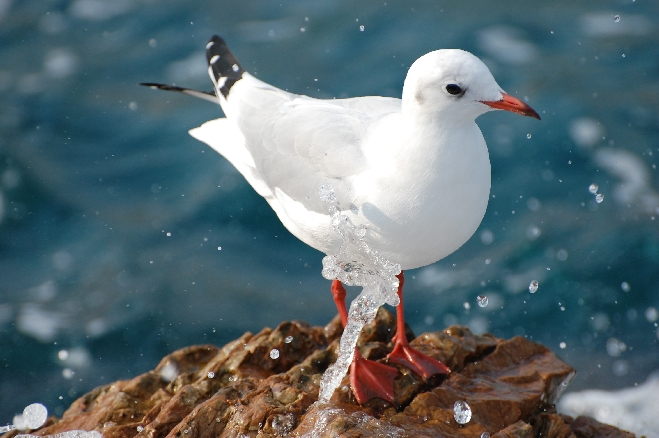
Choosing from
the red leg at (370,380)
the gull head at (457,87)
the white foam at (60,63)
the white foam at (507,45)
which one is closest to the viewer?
the gull head at (457,87)

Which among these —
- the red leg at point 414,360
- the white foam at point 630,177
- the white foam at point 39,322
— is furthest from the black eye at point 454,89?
A: the white foam at point 39,322

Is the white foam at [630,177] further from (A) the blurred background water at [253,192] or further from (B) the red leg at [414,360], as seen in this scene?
(B) the red leg at [414,360]


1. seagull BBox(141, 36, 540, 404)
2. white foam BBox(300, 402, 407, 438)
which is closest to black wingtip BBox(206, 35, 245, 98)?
seagull BBox(141, 36, 540, 404)

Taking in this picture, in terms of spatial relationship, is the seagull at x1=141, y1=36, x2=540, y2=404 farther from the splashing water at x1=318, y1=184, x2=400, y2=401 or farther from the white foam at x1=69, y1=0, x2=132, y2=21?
the white foam at x1=69, y1=0, x2=132, y2=21

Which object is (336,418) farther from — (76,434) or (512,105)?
(512,105)

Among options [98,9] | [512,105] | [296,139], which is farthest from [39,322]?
[512,105]

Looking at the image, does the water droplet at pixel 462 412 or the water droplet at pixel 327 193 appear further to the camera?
the water droplet at pixel 327 193
